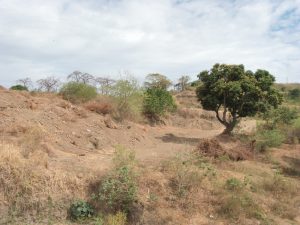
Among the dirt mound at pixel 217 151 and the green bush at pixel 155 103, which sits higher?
the green bush at pixel 155 103

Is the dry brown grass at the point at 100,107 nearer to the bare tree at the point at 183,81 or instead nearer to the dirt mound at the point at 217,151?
the dirt mound at the point at 217,151

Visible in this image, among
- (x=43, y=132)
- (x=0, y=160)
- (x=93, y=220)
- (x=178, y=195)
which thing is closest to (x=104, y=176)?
(x=93, y=220)

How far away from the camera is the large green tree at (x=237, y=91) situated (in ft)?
56.9

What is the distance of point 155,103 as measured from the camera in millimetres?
22672

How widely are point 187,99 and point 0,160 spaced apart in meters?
30.2

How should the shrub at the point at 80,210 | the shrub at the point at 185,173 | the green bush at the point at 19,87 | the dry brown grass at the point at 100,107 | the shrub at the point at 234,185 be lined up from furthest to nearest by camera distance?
the green bush at the point at 19,87 < the dry brown grass at the point at 100,107 < the shrub at the point at 234,185 < the shrub at the point at 185,173 < the shrub at the point at 80,210

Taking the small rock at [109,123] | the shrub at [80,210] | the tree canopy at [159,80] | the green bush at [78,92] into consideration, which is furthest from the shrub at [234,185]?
the tree canopy at [159,80]

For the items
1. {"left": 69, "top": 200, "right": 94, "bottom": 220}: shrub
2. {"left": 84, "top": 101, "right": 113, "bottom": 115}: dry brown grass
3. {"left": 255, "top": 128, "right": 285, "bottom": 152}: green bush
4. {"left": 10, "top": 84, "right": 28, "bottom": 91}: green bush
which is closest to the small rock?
{"left": 84, "top": 101, "right": 113, "bottom": 115}: dry brown grass

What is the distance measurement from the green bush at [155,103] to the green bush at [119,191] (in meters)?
→ 14.4

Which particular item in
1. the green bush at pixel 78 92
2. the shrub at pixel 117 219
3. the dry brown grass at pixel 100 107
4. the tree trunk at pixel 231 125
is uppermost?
the green bush at pixel 78 92

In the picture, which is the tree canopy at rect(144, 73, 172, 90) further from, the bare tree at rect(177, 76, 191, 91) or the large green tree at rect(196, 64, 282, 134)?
the large green tree at rect(196, 64, 282, 134)

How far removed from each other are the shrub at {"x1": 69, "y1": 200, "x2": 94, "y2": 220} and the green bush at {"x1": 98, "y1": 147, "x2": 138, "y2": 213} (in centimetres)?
31

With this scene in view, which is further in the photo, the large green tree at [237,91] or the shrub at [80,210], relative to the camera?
the large green tree at [237,91]

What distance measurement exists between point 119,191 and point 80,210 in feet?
2.82
